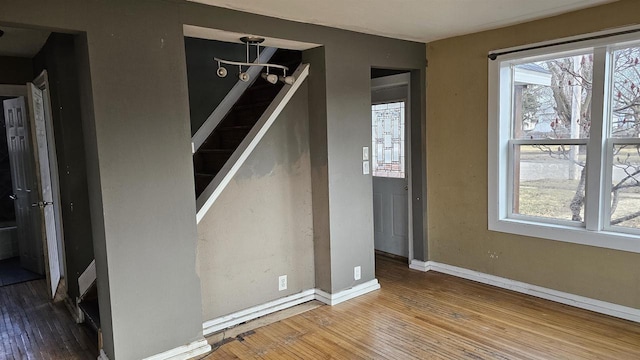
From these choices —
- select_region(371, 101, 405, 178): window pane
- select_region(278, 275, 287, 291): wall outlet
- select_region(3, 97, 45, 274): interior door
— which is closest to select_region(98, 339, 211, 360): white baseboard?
select_region(278, 275, 287, 291): wall outlet

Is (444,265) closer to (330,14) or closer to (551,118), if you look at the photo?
(551,118)

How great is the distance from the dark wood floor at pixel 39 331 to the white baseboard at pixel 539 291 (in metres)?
3.11

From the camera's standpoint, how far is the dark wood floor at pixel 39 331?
2939mm

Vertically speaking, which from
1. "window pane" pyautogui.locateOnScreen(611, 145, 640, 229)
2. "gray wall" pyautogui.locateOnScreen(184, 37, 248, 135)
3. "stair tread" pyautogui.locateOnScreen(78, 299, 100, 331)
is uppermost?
"gray wall" pyautogui.locateOnScreen(184, 37, 248, 135)

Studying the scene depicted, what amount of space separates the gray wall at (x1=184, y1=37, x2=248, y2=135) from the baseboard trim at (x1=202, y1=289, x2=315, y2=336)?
1795 millimetres

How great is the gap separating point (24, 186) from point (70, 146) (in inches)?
77.1

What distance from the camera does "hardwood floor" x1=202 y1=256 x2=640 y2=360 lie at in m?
2.74

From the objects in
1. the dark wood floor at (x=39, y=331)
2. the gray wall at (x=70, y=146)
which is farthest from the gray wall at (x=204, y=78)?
the dark wood floor at (x=39, y=331)

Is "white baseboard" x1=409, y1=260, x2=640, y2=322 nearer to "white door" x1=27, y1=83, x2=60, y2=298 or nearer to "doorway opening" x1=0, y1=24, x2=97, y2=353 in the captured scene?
"doorway opening" x1=0, y1=24, x2=97, y2=353

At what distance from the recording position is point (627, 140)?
3.06 m

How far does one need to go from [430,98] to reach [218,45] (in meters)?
2.18

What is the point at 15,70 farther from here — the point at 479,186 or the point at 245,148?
the point at 479,186

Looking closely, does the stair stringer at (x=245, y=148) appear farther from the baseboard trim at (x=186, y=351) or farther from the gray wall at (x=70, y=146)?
the gray wall at (x=70, y=146)

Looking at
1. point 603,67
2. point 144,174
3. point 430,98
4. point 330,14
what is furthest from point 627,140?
point 144,174
